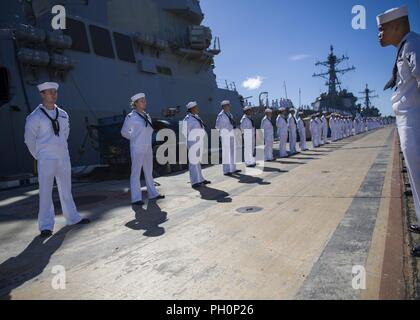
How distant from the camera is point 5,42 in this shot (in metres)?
11.4

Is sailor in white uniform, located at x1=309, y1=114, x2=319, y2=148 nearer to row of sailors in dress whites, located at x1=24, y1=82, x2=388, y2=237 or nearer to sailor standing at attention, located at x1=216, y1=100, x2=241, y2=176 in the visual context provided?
row of sailors in dress whites, located at x1=24, y1=82, x2=388, y2=237

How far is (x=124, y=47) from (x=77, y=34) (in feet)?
7.66

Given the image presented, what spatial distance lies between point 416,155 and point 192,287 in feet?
6.83

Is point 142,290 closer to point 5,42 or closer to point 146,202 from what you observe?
point 146,202

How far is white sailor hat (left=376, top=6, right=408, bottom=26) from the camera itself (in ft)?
9.72

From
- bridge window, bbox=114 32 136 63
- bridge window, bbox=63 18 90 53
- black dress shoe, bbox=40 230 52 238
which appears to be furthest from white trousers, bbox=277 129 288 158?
black dress shoe, bbox=40 230 52 238

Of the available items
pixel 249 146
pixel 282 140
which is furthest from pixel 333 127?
pixel 249 146

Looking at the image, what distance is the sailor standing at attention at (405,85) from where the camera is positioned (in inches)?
111

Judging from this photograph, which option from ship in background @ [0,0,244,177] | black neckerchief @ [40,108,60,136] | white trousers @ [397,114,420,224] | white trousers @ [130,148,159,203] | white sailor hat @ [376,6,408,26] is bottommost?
white trousers @ [130,148,159,203]

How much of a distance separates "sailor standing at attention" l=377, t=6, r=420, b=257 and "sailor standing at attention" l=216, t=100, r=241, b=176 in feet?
21.4

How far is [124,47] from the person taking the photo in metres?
15.4

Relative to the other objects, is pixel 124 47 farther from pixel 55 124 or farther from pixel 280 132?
pixel 55 124

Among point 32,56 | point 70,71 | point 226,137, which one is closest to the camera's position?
point 226,137

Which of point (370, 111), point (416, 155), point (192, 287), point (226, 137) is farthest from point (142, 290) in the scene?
point (370, 111)
